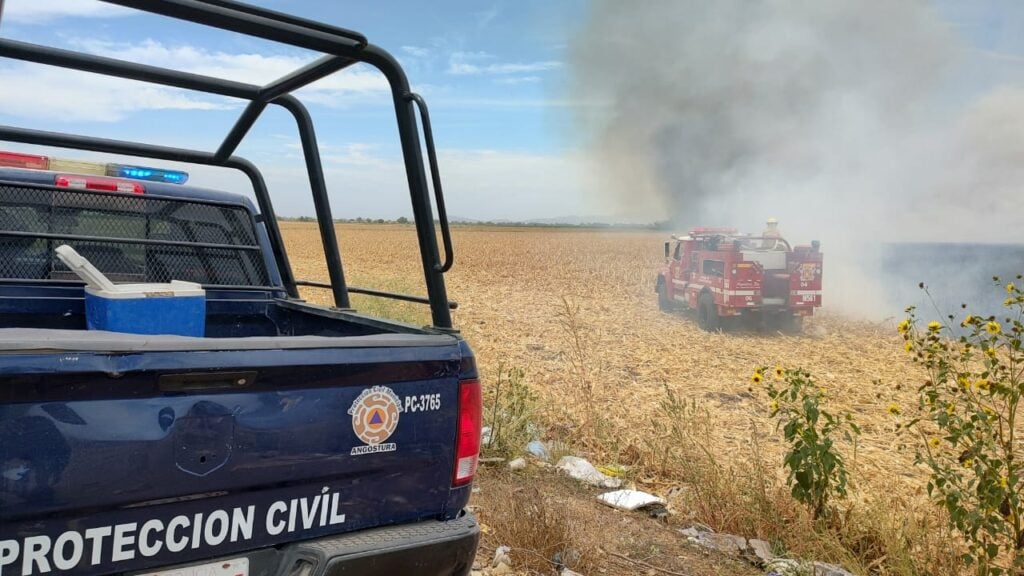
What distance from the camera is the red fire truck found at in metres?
14.7

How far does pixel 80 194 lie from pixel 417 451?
99.0 inches

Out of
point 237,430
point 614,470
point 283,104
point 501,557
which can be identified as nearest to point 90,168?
point 283,104

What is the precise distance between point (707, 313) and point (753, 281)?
135 centimetres

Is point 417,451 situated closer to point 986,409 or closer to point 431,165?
point 431,165

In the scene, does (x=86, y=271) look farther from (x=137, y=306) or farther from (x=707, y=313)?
(x=707, y=313)

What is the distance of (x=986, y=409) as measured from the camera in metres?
3.48

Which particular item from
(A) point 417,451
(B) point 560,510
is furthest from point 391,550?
(B) point 560,510

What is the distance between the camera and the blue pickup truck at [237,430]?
1.86m

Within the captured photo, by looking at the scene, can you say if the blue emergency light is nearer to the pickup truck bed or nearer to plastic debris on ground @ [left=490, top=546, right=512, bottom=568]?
the pickup truck bed

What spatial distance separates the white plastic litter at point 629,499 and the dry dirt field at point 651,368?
48cm

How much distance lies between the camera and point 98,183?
12.3ft

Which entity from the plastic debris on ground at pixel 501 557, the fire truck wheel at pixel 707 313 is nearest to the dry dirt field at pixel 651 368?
the fire truck wheel at pixel 707 313

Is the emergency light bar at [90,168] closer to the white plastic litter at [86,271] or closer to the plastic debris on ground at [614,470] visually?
the white plastic litter at [86,271]

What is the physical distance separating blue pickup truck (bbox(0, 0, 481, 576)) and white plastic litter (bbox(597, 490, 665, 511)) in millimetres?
2367
